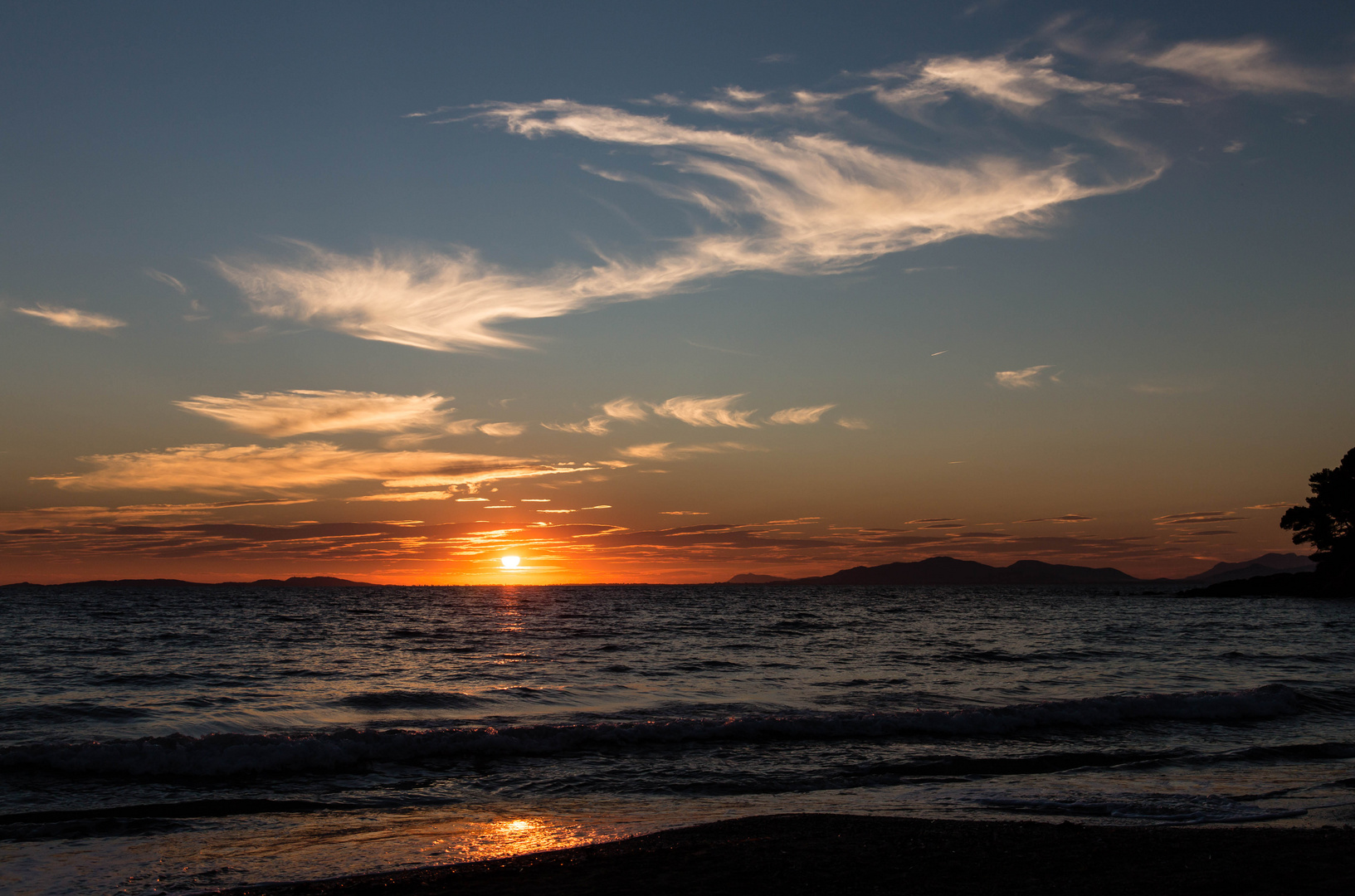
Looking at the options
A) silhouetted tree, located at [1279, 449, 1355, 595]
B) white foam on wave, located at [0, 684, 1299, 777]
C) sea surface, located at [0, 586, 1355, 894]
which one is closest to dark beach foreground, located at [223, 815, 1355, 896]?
sea surface, located at [0, 586, 1355, 894]

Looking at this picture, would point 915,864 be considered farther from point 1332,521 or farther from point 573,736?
point 1332,521

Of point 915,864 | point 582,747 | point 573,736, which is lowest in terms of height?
point 582,747

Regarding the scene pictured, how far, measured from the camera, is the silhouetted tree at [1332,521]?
94938mm

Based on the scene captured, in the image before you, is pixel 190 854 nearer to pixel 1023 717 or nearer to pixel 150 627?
pixel 1023 717

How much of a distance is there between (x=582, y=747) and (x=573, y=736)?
1.72ft

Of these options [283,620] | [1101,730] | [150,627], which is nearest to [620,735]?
[1101,730]

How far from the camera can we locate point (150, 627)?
171 feet

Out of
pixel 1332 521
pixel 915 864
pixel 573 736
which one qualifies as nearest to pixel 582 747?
pixel 573 736

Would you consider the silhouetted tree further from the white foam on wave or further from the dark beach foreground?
the dark beach foreground

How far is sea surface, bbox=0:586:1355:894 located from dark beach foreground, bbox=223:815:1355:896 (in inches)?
41.0

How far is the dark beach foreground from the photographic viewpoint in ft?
24.5

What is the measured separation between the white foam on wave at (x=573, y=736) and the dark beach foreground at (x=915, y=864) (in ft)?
24.3

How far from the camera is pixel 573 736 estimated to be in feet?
55.0

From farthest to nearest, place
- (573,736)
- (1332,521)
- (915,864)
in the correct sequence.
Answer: (1332,521) < (573,736) < (915,864)
